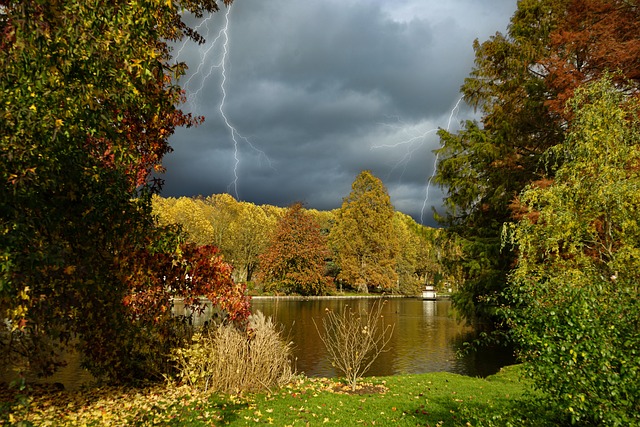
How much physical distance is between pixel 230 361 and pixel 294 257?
3529 centimetres

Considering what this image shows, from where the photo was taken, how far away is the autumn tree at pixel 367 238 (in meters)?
50.4

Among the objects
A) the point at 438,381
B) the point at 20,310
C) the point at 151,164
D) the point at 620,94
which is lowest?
the point at 438,381

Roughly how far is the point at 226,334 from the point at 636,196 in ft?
25.6

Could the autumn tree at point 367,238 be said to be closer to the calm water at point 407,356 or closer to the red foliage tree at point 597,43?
the calm water at point 407,356

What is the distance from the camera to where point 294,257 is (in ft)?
143

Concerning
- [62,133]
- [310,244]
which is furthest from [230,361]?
[310,244]

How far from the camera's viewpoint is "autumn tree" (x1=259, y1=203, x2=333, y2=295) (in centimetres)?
4316

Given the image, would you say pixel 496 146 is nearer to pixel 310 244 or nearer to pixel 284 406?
pixel 284 406

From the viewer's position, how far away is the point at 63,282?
5.21 meters

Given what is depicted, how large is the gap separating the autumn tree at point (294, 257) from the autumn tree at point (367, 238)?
6.84 metres

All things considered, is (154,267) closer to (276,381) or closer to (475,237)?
(276,381)

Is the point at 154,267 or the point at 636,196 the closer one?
the point at 636,196

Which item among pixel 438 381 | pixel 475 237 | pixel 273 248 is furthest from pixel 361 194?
pixel 438 381

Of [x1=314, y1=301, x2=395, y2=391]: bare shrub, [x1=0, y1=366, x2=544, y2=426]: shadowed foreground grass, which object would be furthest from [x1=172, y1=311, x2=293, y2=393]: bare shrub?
[x1=314, y1=301, x2=395, y2=391]: bare shrub
